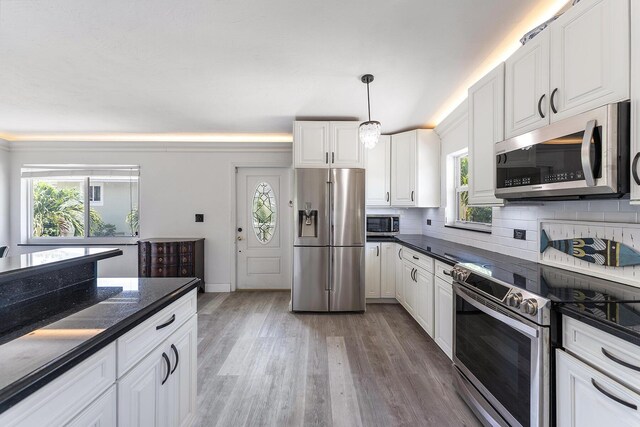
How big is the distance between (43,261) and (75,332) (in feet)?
2.06

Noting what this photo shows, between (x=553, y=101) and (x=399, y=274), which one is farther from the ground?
(x=553, y=101)

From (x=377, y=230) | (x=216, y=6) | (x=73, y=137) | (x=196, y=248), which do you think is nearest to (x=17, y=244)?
(x=73, y=137)

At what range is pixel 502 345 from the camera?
1513 millimetres

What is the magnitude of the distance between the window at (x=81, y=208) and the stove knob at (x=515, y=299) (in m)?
5.00

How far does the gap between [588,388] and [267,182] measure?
13.7 ft

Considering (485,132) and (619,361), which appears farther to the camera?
(485,132)

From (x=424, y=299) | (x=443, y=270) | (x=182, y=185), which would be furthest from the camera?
(x=182, y=185)

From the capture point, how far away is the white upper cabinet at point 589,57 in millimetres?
1213

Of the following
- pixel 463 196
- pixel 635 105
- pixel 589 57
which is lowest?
pixel 463 196

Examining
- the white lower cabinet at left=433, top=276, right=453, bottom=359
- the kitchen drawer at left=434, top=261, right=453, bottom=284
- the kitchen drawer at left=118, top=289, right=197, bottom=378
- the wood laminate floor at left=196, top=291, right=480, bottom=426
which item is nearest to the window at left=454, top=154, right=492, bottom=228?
the kitchen drawer at left=434, top=261, right=453, bottom=284

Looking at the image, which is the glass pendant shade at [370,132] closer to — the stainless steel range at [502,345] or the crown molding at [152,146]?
the stainless steel range at [502,345]

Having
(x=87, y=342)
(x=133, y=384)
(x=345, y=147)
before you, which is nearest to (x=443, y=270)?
(x=345, y=147)

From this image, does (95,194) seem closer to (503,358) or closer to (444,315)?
(444,315)

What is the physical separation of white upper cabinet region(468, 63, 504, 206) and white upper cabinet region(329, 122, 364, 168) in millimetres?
1389
